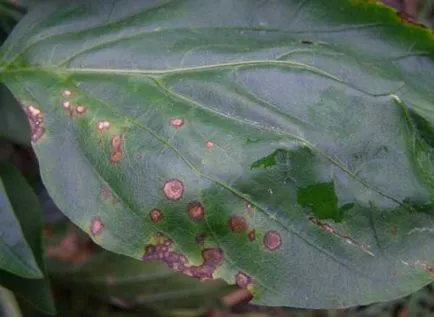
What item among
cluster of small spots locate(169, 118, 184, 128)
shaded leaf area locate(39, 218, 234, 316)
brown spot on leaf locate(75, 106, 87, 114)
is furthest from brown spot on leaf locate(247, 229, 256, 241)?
shaded leaf area locate(39, 218, 234, 316)

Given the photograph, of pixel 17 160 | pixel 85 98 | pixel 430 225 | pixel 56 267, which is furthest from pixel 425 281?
pixel 17 160

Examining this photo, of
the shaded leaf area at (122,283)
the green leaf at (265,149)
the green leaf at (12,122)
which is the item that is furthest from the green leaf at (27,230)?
the shaded leaf area at (122,283)

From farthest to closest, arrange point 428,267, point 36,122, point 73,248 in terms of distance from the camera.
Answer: point 73,248 < point 36,122 < point 428,267

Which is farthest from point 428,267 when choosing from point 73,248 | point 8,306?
point 73,248

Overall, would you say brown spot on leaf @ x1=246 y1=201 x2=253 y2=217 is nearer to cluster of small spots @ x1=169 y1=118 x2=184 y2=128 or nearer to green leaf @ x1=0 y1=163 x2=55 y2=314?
cluster of small spots @ x1=169 y1=118 x2=184 y2=128

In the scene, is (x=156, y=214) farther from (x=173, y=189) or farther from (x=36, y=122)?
(x=36, y=122)
